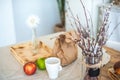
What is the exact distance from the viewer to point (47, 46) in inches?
61.8

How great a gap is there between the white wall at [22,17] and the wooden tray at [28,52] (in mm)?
1210

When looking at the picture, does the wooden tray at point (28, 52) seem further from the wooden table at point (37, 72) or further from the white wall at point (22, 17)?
the white wall at point (22, 17)

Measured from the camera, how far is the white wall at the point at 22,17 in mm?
2706

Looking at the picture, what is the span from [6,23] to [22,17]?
1.43 ft

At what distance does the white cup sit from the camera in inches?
45.0

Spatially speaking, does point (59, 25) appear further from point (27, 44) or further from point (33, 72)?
point (33, 72)

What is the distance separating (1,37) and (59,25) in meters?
1.04

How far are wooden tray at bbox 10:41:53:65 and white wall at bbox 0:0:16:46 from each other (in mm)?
1202

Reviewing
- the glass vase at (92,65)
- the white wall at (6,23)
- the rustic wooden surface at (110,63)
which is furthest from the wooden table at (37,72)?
the white wall at (6,23)

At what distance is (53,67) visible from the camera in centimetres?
114

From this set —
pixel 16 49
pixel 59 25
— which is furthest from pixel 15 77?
pixel 59 25

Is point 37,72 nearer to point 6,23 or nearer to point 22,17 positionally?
point 6,23

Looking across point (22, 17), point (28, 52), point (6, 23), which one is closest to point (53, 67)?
point (28, 52)

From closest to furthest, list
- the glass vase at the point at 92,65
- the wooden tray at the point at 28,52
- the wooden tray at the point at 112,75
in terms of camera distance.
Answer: the glass vase at the point at 92,65, the wooden tray at the point at 112,75, the wooden tray at the point at 28,52
